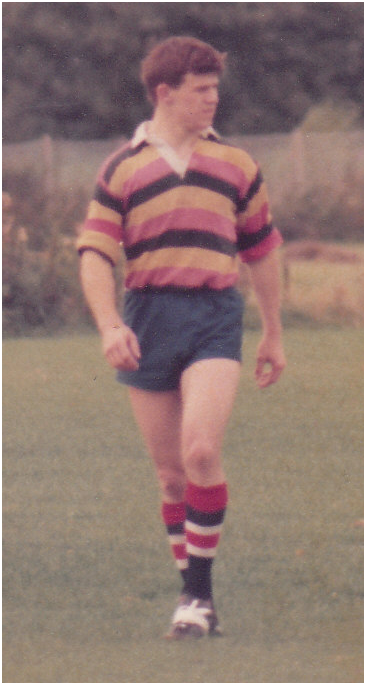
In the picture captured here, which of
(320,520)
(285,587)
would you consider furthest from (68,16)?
(285,587)

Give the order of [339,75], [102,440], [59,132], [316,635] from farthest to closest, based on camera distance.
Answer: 1. [59,132]
2. [339,75]
3. [102,440]
4. [316,635]

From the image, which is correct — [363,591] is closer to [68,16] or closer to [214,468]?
[214,468]

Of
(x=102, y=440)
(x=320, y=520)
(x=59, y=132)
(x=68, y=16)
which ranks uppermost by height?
(x=68, y=16)

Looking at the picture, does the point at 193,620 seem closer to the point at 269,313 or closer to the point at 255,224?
the point at 269,313

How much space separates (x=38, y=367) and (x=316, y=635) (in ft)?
15.4

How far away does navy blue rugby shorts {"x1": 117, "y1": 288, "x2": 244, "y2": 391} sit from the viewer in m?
3.52

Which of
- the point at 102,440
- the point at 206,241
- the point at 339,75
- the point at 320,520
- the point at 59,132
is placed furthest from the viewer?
the point at 59,132

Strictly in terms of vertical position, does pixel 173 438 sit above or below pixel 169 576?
above

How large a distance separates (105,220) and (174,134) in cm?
30

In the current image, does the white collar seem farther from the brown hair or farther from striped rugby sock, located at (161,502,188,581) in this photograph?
striped rugby sock, located at (161,502,188,581)

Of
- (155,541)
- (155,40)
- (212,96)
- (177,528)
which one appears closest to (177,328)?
(212,96)

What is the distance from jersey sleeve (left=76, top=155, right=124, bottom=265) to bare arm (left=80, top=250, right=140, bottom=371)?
0.03 meters

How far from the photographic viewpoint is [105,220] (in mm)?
3500

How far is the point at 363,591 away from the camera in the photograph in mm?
4199
